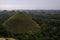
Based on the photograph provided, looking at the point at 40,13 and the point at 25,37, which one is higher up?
the point at 40,13

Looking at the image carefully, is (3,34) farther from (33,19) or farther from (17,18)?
(33,19)

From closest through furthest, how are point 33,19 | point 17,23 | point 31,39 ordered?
point 31,39, point 17,23, point 33,19

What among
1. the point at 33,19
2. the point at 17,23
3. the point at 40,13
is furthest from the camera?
the point at 40,13

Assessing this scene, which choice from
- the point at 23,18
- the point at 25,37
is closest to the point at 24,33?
the point at 25,37

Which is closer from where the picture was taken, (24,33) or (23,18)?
(24,33)
